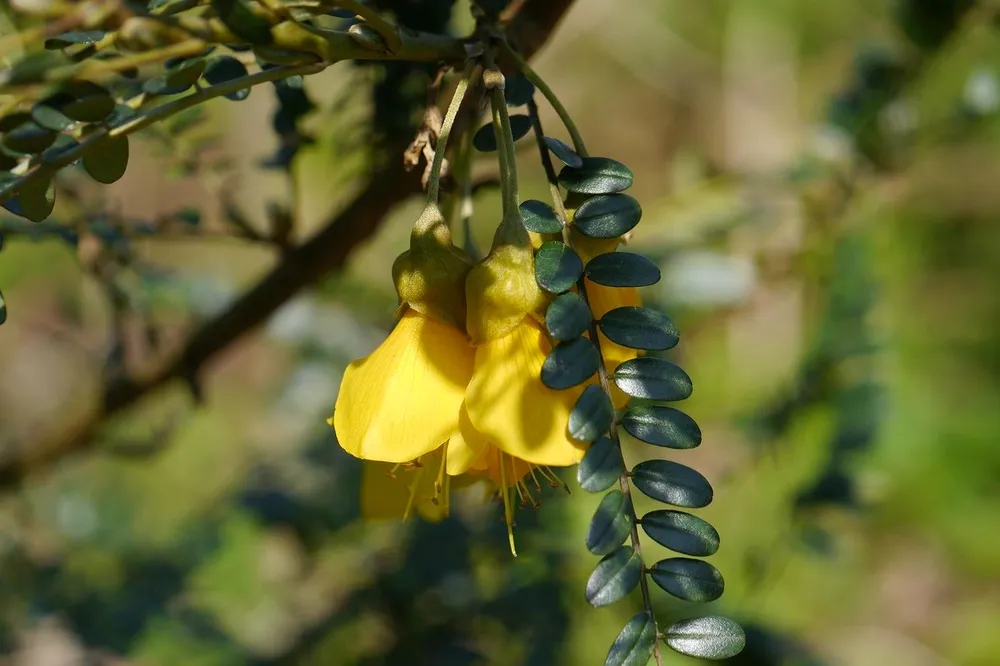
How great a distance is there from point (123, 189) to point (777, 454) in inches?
93.0

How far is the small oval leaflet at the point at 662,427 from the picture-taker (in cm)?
45

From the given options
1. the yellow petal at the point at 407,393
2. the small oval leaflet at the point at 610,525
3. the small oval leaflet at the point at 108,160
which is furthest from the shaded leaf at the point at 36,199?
the small oval leaflet at the point at 610,525

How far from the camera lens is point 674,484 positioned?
456 millimetres

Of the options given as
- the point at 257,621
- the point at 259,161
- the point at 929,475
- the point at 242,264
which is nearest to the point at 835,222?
the point at 259,161

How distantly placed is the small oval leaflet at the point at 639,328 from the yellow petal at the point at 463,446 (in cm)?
8

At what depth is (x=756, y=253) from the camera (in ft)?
3.99

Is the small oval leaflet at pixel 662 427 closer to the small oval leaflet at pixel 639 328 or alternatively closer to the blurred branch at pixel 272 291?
the small oval leaflet at pixel 639 328

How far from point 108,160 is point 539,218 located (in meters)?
0.20

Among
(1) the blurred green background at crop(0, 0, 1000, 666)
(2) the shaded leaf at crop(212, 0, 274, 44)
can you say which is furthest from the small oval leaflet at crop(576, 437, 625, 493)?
(1) the blurred green background at crop(0, 0, 1000, 666)

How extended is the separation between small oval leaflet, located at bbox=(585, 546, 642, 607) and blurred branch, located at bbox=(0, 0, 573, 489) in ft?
0.84

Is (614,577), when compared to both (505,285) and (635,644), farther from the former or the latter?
(505,285)

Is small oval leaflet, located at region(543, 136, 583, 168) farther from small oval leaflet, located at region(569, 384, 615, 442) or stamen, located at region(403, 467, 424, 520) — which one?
stamen, located at region(403, 467, 424, 520)

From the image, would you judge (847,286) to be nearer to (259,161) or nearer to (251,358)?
(259,161)

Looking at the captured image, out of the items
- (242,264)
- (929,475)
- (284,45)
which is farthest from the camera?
(242,264)
